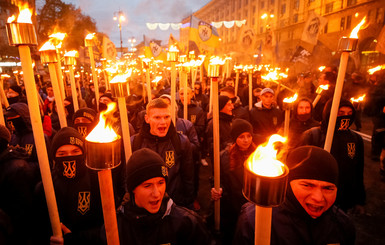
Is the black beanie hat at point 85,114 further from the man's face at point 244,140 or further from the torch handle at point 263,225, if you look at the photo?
the torch handle at point 263,225

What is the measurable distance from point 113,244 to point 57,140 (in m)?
1.74

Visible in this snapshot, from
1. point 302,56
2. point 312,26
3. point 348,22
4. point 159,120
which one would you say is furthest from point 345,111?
point 348,22

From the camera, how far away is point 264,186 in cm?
70

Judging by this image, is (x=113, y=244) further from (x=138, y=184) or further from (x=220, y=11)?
(x=220, y=11)

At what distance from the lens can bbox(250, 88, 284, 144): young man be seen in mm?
4902

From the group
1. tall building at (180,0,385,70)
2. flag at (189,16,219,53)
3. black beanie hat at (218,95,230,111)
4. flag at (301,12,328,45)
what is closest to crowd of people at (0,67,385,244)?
black beanie hat at (218,95,230,111)

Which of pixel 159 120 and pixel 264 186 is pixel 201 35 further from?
pixel 264 186

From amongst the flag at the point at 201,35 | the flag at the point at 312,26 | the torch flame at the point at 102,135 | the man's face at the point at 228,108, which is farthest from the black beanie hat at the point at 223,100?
the flag at the point at 201,35

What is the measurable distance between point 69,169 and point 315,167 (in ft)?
7.47

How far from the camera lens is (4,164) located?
2354mm

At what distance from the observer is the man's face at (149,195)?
1726mm

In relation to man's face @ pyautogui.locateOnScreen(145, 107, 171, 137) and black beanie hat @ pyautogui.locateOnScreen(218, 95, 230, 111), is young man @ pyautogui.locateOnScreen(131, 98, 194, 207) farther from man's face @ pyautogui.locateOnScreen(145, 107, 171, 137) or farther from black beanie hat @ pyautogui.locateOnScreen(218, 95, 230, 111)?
black beanie hat @ pyautogui.locateOnScreen(218, 95, 230, 111)

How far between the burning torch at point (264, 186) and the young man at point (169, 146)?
2.14m

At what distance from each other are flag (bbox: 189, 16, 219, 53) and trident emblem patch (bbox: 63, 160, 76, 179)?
10.6 meters
